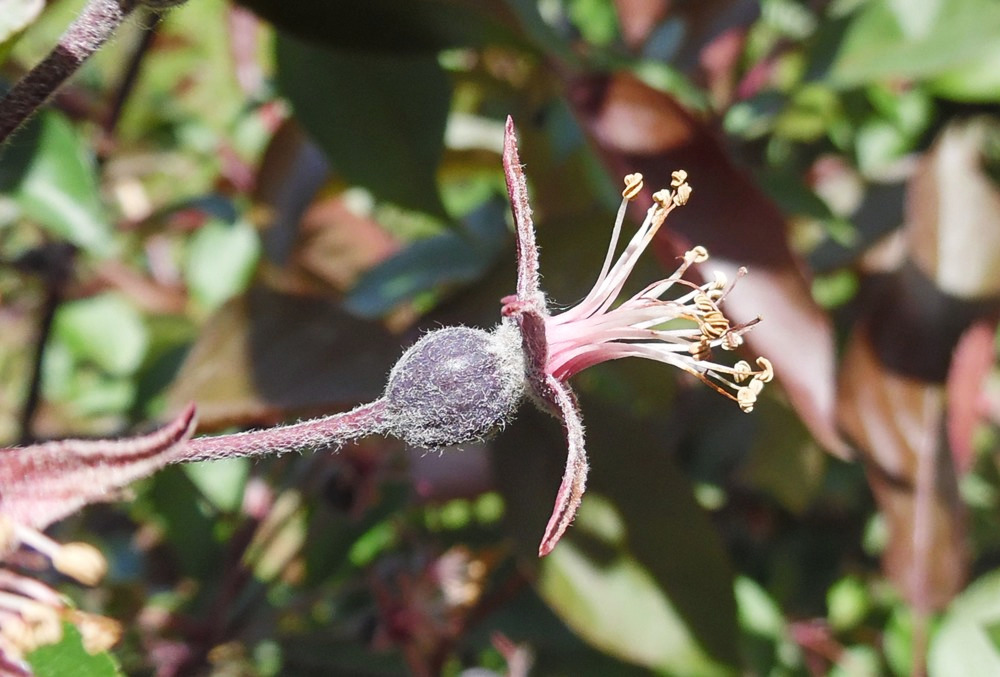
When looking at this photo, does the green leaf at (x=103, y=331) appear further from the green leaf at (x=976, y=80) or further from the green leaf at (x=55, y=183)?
the green leaf at (x=976, y=80)

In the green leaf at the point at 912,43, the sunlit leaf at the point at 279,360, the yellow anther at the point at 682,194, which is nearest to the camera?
the yellow anther at the point at 682,194

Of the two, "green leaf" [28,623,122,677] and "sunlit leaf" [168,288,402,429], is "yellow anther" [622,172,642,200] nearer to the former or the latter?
"sunlit leaf" [168,288,402,429]

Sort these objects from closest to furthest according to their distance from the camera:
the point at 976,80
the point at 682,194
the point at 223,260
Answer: the point at 682,194 < the point at 976,80 < the point at 223,260

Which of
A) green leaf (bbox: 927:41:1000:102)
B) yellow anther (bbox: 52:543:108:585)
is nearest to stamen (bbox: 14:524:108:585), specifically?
yellow anther (bbox: 52:543:108:585)

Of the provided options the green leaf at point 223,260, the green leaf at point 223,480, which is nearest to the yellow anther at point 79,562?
the green leaf at point 223,480

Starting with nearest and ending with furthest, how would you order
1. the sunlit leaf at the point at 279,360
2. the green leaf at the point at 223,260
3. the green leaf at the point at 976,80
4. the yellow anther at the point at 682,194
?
1. the yellow anther at the point at 682,194
2. the sunlit leaf at the point at 279,360
3. the green leaf at the point at 976,80
4. the green leaf at the point at 223,260

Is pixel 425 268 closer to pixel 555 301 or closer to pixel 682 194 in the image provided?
pixel 555 301

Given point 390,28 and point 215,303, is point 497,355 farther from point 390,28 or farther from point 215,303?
point 215,303

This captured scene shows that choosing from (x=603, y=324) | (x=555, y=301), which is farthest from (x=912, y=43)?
(x=603, y=324)
